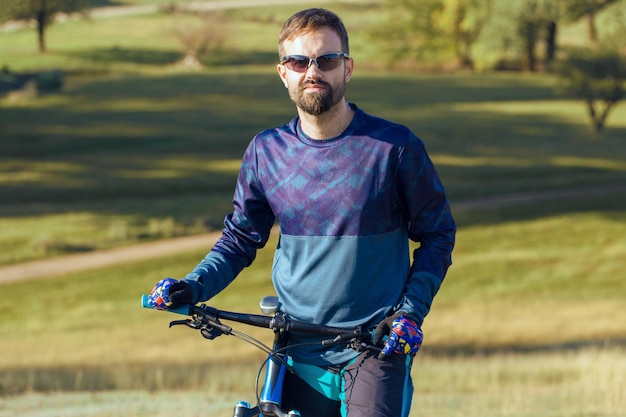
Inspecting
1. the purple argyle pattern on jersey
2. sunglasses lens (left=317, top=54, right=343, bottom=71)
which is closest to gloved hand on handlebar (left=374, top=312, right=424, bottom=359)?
the purple argyle pattern on jersey

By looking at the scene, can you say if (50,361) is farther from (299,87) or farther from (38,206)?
(38,206)

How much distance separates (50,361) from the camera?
1684 centimetres

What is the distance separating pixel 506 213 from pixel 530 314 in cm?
1041

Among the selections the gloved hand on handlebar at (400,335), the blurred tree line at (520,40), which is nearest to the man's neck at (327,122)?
the gloved hand on handlebar at (400,335)

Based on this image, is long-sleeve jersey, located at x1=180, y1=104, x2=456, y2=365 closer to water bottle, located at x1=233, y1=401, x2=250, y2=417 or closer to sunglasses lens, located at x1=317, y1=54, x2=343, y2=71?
sunglasses lens, located at x1=317, y1=54, x2=343, y2=71

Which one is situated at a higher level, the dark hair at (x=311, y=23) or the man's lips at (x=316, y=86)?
the dark hair at (x=311, y=23)

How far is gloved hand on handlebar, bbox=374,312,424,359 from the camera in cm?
358

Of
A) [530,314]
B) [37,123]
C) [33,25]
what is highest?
[33,25]

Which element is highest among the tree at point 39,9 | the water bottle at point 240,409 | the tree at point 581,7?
the tree at point 581,7

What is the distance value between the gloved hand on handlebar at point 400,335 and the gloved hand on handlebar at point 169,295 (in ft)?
2.31

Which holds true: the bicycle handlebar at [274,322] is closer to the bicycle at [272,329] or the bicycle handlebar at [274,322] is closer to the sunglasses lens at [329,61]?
the bicycle at [272,329]

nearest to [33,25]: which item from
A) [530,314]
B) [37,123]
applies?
[37,123]

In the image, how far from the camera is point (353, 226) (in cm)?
389

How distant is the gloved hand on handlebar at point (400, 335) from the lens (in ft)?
11.7
